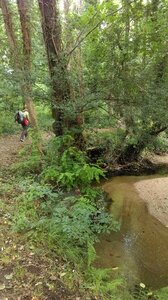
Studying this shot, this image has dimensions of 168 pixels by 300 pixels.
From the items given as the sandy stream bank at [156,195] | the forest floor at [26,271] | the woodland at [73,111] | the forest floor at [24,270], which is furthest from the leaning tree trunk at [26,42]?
the sandy stream bank at [156,195]

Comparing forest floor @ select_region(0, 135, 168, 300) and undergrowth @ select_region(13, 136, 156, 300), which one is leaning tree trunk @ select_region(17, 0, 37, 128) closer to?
undergrowth @ select_region(13, 136, 156, 300)

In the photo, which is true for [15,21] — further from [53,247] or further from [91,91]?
[53,247]

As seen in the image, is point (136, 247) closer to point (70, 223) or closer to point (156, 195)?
point (70, 223)

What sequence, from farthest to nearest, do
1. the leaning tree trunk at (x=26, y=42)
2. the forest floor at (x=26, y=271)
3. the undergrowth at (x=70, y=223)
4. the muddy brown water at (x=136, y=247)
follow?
the leaning tree trunk at (x=26, y=42) → the muddy brown water at (x=136, y=247) → the undergrowth at (x=70, y=223) → the forest floor at (x=26, y=271)

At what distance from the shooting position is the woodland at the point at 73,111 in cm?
491

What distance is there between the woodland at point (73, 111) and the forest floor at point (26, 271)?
2 centimetres

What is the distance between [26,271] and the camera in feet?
14.0

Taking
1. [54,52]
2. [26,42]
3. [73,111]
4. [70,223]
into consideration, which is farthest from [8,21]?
[70,223]

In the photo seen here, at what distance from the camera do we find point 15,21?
11555mm

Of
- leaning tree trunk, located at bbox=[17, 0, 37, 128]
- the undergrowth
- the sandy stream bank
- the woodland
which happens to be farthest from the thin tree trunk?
the sandy stream bank

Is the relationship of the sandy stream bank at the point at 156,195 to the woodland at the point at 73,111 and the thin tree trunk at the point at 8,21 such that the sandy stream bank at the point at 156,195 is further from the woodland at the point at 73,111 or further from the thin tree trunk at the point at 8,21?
the thin tree trunk at the point at 8,21

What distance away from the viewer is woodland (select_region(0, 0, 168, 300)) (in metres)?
4.91

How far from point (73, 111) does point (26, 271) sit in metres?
5.13

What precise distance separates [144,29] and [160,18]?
1.62 feet
